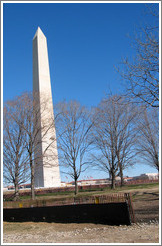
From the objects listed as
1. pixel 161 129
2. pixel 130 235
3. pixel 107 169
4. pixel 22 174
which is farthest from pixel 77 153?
pixel 161 129

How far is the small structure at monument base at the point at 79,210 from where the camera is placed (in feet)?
33.2

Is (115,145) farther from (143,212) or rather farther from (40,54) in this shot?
(40,54)

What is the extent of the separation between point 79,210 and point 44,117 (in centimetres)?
1456

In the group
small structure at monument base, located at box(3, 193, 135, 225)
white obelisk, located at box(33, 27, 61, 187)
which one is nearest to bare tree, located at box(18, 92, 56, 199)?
white obelisk, located at box(33, 27, 61, 187)

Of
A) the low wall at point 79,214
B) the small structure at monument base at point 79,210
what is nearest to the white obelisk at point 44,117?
the small structure at monument base at point 79,210

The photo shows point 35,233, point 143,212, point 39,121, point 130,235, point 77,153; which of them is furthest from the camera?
point 77,153

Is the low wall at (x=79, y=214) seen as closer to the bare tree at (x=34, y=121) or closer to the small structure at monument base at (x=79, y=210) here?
the small structure at monument base at (x=79, y=210)

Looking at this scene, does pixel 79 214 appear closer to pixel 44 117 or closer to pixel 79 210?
pixel 79 210

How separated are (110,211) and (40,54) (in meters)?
26.0

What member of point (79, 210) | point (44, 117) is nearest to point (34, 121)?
point (44, 117)

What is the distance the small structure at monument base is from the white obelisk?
10140mm

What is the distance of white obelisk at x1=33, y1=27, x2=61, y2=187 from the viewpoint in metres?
24.4

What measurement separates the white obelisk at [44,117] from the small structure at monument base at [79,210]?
10140 millimetres

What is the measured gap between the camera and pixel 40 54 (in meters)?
31.7
